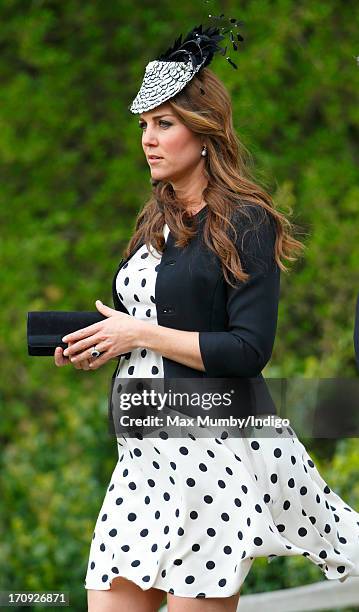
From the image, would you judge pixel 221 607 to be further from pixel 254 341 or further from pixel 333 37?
pixel 333 37

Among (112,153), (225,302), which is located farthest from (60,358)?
(112,153)

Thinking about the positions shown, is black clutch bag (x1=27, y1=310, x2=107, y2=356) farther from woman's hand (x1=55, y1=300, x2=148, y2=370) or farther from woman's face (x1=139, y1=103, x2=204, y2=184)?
woman's face (x1=139, y1=103, x2=204, y2=184)

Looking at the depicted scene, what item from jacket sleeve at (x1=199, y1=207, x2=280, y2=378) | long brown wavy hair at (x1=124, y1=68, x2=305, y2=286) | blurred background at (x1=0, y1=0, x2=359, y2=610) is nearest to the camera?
jacket sleeve at (x1=199, y1=207, x2=280, y2=378)

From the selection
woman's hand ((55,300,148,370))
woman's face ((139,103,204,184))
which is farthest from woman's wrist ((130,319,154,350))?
woman's face ((139,103,204,184))

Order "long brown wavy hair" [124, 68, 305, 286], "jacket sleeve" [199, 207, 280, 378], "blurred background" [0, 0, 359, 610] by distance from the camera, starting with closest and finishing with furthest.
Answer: "jacket sleeve" [199, 207, 280, 378]
"long brown wavy hair" [124, 68, 305, 286]
"blurred background" [0, 0, 359, 610]

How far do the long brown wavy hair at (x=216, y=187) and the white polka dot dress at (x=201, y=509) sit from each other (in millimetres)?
103

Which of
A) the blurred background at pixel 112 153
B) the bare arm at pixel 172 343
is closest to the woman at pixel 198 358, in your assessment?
the bare arm at pixel 172 343

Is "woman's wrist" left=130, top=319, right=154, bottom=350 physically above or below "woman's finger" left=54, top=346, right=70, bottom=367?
above

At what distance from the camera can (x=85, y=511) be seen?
5.35m

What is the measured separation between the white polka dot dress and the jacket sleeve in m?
0.17

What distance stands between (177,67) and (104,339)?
69cm

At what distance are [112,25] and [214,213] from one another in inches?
207

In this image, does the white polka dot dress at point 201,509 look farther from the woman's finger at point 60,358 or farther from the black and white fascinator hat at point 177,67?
the black and white fascinator hat at point 177,67

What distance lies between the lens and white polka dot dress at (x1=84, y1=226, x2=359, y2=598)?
2.77 meters
